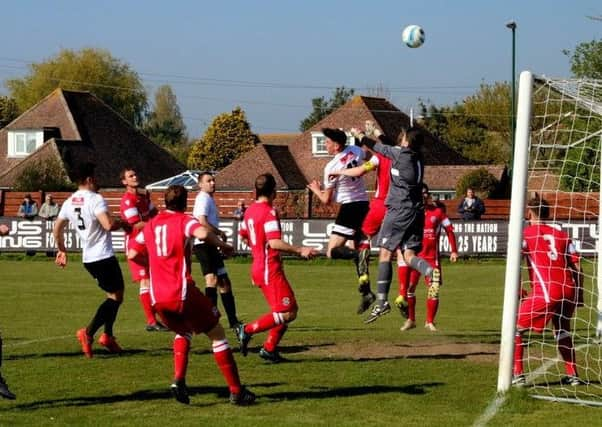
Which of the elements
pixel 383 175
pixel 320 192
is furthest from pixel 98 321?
pixel 383 175

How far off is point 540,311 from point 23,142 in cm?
6503

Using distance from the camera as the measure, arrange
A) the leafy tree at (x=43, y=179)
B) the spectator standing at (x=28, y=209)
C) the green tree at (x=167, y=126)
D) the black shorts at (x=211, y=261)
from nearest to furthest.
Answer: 1. the black shorts at (x=211, y=261)
2. the spectator standing at (x=28, y=209)
3. the leafy tree at (x=43, y=179)
4. the green tree at (x=167, y=126)

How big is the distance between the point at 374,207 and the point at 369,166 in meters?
1.35

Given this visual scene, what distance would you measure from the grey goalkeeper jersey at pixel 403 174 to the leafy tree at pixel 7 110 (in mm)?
84075

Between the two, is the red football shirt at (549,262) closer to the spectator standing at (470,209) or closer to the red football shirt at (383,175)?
the red football shirt at (383,175)

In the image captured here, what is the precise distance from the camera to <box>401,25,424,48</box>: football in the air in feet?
61.0

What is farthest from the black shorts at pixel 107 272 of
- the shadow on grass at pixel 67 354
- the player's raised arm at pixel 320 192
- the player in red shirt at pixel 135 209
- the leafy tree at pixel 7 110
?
A: the leafy tree at pixel 7 110

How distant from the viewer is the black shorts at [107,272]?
1318cm

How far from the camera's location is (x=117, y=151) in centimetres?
7344

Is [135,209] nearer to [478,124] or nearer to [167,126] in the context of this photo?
[478,124]

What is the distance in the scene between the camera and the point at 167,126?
136750 millimetres

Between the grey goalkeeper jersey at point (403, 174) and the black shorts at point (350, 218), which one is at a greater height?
the grey goalkeeper jersey at point (403, 174)

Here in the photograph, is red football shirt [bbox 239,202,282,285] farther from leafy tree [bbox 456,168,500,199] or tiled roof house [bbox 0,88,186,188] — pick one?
tiled roof house [bbox 0,88,186,188]

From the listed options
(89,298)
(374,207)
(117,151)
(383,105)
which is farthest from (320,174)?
(374,207)
